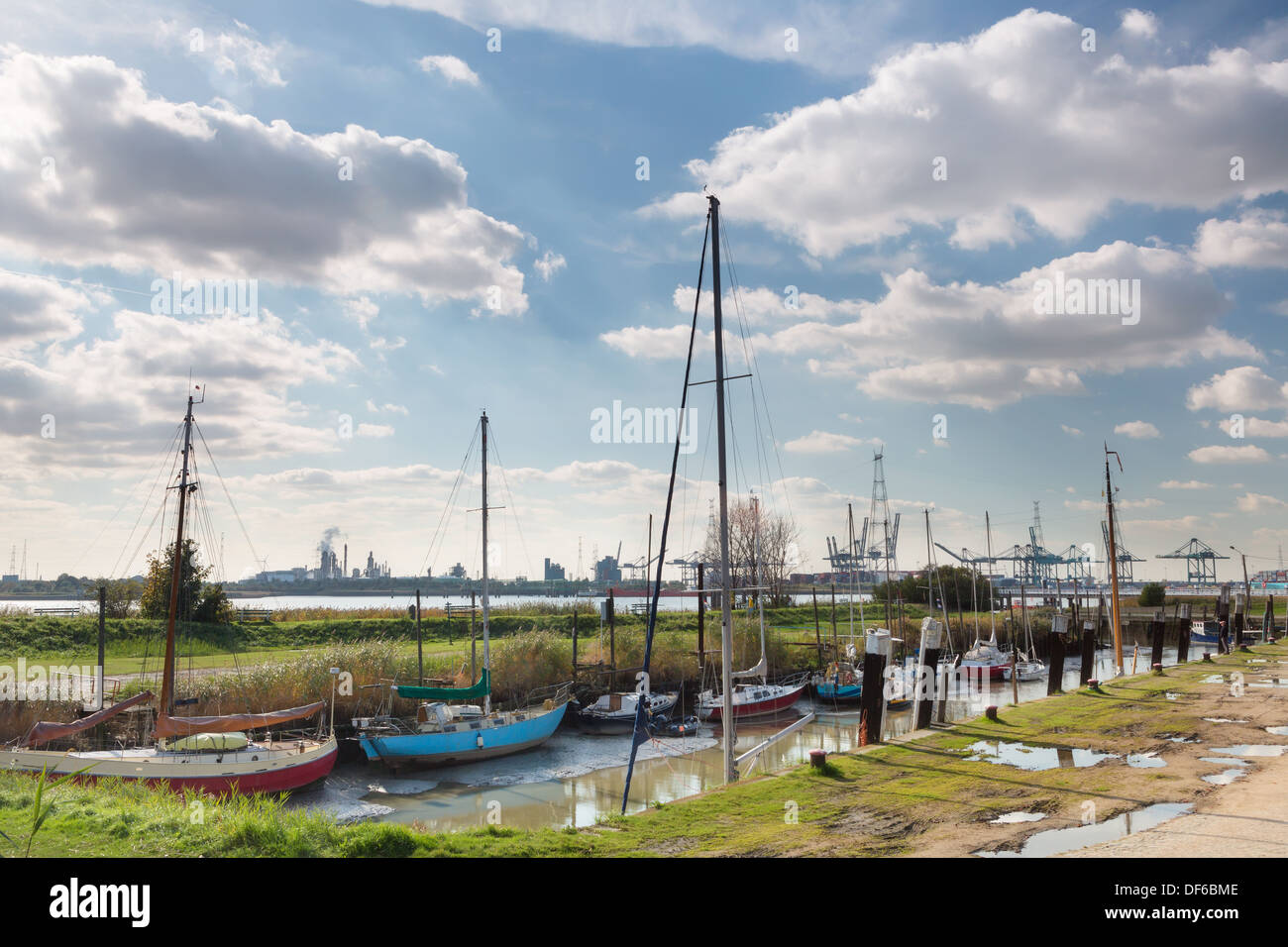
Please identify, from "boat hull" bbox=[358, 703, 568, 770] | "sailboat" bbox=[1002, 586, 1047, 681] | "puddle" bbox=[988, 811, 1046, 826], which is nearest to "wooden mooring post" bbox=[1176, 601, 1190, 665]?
"sailboat" bbox=[1002, 586, 1047, 681]

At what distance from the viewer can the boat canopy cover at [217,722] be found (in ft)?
69.5

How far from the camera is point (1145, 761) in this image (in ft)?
42.6

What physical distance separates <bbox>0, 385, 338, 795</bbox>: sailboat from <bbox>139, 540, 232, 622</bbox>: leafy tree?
54.1 feet

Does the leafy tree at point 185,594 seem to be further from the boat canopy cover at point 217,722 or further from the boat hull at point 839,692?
the boat hull at point 839,692

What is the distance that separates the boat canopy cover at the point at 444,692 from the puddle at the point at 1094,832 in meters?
21.7

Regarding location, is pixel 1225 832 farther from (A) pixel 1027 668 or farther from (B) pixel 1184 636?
(A) pixel 1027 668

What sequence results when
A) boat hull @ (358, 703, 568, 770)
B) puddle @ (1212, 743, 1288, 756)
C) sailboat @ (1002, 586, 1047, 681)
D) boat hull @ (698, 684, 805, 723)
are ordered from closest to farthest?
puddle @ (1212, 743, 1288, 756) → boat hull @ (358, 703, 568, 770) → boat hull @ (698, 684, 805, 723) → sailboat @ (1002, 586, 1047, 681)

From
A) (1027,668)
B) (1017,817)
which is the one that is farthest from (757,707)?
(1017,817)

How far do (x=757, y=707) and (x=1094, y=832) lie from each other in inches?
1037

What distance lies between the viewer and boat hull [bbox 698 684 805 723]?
106 ft

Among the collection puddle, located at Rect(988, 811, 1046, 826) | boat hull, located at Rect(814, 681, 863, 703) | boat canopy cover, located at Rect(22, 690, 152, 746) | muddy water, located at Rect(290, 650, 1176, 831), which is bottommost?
boat hull, located at Rect(814, 681, 863, 703)

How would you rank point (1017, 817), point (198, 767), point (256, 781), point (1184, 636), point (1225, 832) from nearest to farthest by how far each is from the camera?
point (1225, 832) → point (1017, 817) → point (198, 767) → point (256, 781) → point (1184, 636)

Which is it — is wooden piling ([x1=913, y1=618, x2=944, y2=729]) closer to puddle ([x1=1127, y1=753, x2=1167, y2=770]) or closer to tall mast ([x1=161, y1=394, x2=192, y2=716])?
puddle ([x1=1127, y1=753, x2=1167, y2=770])

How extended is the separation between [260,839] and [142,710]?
2040 centimetres
